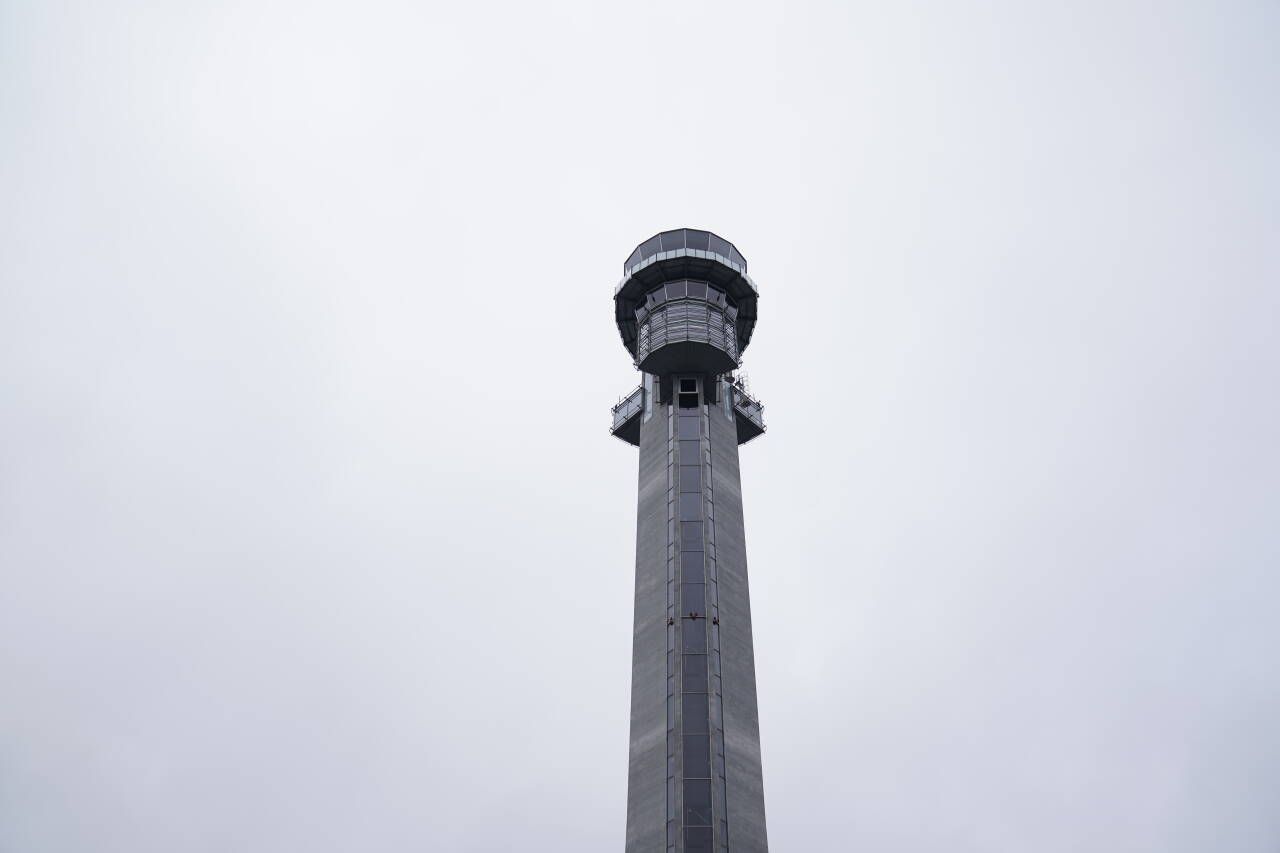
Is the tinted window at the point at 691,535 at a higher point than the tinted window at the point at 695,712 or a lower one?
higher

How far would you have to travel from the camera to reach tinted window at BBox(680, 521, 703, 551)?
77.2 m

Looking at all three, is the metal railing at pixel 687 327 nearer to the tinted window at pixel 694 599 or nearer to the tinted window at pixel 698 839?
the tinted window at pixel 694 599

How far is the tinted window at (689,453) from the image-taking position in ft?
269

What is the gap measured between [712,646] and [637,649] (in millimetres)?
6738

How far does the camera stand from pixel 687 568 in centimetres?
7612

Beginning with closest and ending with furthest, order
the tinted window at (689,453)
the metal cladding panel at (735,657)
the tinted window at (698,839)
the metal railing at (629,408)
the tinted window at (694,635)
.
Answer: the tinted window at (698,839) < the metal cladding panel at (735,657) < the tinted window at (694,635) < the tinted window at (689,453) < the metal railing at (629,408)

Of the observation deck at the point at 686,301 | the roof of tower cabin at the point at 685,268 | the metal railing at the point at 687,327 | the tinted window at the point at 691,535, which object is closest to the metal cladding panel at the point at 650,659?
the tinted window at the point at 691,535

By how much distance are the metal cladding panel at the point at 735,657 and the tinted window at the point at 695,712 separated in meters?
1.85

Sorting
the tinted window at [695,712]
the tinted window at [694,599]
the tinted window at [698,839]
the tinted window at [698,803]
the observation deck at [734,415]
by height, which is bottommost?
the tinted window at [698,839]

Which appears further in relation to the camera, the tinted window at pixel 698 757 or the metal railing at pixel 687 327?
the metal railing at pixel 687 327

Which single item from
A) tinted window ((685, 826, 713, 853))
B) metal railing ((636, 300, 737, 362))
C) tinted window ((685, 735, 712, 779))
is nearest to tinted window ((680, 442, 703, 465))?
metal railing ((636, 300, 737, 362))

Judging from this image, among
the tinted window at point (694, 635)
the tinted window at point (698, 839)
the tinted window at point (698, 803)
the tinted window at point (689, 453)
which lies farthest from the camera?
the tinted window at point (689, 453)

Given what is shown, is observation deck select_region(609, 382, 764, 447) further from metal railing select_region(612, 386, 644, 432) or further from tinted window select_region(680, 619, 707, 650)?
tinted window select_region(680, 619, 707, 650)

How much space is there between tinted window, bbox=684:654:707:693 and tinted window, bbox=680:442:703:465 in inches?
674
